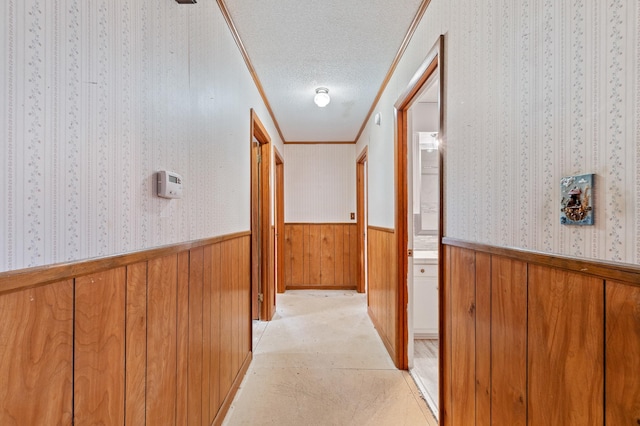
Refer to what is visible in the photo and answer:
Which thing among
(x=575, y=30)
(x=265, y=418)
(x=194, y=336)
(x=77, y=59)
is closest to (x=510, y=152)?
(x=575, y=30)

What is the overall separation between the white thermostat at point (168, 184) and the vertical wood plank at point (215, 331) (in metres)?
0.50

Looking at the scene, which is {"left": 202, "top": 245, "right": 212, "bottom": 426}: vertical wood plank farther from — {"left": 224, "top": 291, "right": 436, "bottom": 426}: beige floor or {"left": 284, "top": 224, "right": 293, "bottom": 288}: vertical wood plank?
{"left": 284, "top": 224, "right": 293, "bottom": 288}: vertical wood plank

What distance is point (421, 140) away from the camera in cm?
318

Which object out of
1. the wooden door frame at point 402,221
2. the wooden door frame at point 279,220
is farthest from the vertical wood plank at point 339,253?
the wooden door frame at point 402,221

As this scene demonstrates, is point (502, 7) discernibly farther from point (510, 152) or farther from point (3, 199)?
point (3, 199)

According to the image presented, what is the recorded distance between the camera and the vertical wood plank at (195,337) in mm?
1300

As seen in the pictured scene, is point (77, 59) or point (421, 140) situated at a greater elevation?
point (421, 140)

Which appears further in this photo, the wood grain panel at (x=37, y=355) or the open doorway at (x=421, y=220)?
the open doorway at (x=421, y=220)

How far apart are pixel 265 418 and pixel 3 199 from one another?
171 centimetres

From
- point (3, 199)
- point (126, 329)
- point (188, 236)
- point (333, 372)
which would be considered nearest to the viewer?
point (3, 199)

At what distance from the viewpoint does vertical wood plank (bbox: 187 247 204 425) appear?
1300 millimetres

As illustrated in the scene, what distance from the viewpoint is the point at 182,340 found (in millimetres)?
1230

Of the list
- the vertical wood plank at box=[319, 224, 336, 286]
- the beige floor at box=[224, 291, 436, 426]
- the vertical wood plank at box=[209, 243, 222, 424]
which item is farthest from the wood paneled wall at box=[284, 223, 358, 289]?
the vertical wood plank at box=[209, 243, 222, 424]

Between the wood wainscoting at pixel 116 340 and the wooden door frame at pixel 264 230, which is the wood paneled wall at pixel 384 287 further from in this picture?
the wood wainscoting at pixel 116 340
